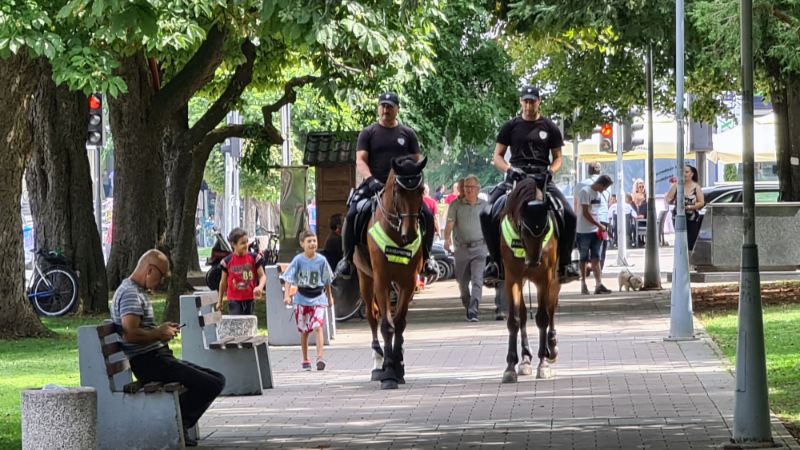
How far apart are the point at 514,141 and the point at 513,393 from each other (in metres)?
2.84

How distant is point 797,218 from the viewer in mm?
25578

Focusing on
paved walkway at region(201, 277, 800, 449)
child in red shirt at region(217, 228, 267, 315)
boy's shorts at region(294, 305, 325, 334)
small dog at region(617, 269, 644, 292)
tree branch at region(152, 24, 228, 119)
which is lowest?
paved walkway at region(201, 277, 800, 449)

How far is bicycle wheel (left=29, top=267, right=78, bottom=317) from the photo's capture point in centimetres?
2823

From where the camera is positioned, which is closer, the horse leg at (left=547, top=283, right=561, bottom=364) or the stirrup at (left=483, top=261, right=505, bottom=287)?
the horse leg at (left=547, top=283, right=561, bottom=364)

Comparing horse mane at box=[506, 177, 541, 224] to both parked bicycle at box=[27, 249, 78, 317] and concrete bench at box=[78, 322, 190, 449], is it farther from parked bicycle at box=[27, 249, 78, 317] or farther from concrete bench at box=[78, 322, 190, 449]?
parked bicycle at box=[27, 249, 78, 317]

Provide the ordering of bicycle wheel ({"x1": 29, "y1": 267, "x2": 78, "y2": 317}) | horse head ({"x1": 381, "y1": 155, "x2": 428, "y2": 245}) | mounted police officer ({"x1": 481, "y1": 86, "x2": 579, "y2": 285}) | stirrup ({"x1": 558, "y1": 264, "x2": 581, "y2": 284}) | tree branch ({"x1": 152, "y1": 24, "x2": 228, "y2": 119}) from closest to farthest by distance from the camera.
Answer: horse head ({"x1": 381, "y1": 155, "x2": 428, "y2": 245}) → mounted police officer ({"x1": 481, "y1": 86, "x2": 579, "y2": 285}) → stirrup ({"x1": 558, "y1": 264, "x2": 581, "y2": 284}) → tree branch ({"x1": 152, "y1": 24, "x2": 228, "y2": 119}) → bicycle wheel ({"x1": 29, "y1": 267, "x2": 78, "y2": 317})

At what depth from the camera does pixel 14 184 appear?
22781 millimetres

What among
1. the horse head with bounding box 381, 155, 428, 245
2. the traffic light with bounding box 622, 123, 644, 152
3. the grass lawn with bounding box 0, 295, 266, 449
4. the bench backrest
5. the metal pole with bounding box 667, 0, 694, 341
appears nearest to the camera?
the bench backrest

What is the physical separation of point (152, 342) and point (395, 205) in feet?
15.0

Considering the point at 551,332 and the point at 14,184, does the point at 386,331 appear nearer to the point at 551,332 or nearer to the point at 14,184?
the point at 551,332

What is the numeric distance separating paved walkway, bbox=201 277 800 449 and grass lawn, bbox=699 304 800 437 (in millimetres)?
343

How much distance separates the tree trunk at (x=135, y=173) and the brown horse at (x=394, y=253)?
39.9 ft

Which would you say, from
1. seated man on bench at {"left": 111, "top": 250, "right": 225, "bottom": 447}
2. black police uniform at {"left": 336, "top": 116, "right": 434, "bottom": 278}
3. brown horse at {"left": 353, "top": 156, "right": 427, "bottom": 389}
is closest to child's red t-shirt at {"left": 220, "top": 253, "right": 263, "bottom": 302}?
brown horse at {"left": 353, "top": 156, "right": 427, "bottom": 389}

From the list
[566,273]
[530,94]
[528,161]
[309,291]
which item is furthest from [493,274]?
[309,291]
